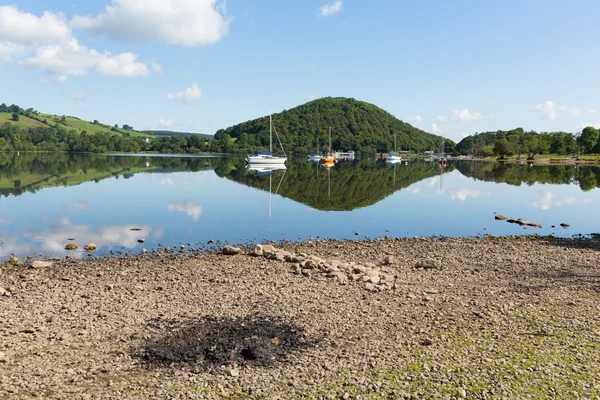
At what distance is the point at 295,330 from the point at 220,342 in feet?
6.93

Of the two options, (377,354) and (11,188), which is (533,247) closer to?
(377,354)

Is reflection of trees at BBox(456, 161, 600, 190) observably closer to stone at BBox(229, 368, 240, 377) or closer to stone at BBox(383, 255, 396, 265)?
stone at BBox(383, 255, 396, 265)

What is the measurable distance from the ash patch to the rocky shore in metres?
0.05

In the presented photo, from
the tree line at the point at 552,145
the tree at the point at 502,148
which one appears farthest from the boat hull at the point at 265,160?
the tree line at the point at 552,145

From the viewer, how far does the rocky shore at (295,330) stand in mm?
9305

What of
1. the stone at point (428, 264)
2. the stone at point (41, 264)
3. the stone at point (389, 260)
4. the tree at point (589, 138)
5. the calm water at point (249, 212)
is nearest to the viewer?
the stone at point (41, 264)

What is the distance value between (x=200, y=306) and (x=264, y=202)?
32709mm

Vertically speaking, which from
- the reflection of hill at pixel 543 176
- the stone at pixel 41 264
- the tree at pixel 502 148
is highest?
the tree at pixel 502 148

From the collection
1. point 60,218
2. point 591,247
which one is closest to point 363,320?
point 591,247

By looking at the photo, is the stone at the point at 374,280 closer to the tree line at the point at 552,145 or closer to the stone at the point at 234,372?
the stone at the point at 234,372

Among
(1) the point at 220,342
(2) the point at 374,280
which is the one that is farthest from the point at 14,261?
(2) the point at 374,280

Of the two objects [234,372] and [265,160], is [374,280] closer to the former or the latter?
[234,372]

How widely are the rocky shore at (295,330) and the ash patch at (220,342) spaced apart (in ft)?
0.16

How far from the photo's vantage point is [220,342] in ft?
37.6
